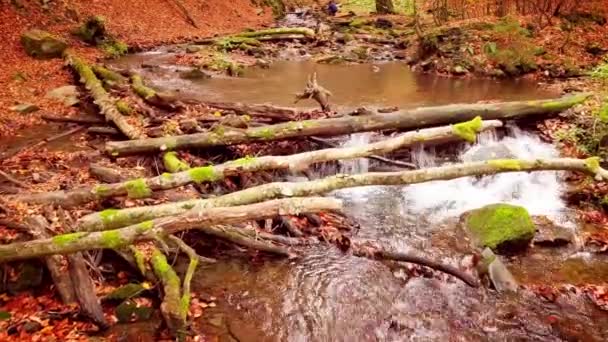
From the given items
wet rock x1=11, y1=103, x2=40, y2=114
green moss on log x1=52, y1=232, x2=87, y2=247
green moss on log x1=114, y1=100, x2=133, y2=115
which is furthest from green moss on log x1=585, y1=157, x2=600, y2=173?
wet rock x1=11, y1=103, x2=40, y2=114

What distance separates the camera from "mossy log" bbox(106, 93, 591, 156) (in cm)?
837

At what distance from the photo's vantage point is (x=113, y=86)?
12273mm

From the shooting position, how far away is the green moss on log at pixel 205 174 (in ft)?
20.9

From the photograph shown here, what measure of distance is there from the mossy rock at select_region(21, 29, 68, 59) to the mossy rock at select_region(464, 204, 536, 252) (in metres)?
13.7

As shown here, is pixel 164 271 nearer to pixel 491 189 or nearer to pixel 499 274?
pixel 499 274

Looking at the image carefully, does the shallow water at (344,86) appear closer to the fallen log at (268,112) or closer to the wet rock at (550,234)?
the fallen log at (268,112)

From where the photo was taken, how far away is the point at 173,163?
309 inches

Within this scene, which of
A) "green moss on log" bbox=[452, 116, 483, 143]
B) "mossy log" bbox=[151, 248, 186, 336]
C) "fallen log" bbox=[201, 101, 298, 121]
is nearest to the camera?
"mossy log" bbox=[151, 248, 186, 336]

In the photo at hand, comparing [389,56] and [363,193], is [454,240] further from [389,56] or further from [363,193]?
[389,56]

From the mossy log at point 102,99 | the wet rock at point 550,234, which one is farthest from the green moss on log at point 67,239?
the wet rock at point 550,234

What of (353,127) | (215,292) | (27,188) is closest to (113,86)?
(27,188)

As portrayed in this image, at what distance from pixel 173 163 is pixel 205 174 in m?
1.67

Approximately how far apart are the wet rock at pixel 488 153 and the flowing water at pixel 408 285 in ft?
0.11

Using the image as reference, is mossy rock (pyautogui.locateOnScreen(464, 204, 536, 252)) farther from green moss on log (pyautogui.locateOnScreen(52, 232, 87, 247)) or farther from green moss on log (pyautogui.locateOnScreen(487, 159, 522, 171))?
green moss on log (pyautogui.locateOnScreen(52, 232, 87, 247))
